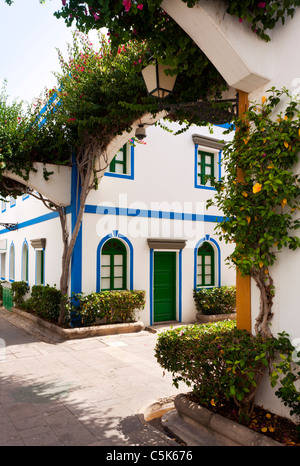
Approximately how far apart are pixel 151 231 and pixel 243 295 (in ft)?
21.8

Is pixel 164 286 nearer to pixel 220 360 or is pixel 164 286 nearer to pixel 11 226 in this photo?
pixel 220 360

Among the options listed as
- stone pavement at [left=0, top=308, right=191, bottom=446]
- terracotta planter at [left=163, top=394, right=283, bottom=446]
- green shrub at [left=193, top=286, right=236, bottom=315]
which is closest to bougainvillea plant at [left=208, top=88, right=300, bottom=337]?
terracotta planter at [left=163, top=394, right=283, bottom=446]

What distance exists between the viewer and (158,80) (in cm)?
450

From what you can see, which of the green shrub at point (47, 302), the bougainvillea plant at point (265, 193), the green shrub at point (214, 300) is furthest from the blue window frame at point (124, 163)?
the bougainvillea plant at point (265, 193)

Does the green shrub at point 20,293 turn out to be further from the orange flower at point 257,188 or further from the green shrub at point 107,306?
the orange flower at point 257,188

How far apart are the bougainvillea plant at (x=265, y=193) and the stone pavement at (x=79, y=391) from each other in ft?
6.59

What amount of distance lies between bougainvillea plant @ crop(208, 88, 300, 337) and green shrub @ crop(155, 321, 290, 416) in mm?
296

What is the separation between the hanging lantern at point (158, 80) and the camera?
176 inches

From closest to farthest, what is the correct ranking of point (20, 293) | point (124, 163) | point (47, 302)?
1. point (47, 302)
2. point (124, 163)
3. point (20, 293)

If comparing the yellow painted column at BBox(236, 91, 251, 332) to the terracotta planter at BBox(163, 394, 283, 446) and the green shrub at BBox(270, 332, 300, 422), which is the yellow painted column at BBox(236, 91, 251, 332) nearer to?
the green shrub at BBox(270, 332, 300, 422)

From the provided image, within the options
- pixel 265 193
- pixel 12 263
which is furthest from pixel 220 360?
pixel 12 263

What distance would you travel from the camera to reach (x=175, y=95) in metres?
5.12

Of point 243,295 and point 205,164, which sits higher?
point 205,164

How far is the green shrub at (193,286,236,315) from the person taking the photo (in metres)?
10.8
